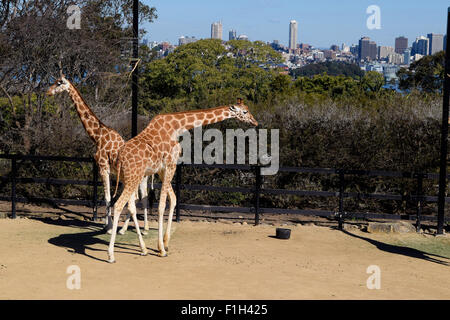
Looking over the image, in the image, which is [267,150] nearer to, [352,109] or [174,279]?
[352,109]

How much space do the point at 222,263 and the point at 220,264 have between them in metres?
0.08

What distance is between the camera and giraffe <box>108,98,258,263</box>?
31.4 feet

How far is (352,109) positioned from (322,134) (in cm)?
181

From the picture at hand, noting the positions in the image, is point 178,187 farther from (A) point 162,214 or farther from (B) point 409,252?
(B) point 409,252

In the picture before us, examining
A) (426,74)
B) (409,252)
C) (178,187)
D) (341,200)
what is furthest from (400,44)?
(409,252)

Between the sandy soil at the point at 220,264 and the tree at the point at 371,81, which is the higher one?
the tree at the point at 371,81

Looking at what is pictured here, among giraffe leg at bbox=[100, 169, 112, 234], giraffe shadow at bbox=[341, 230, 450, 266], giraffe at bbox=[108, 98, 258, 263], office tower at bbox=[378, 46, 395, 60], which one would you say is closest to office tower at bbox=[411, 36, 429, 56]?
office tower at bbox=[378, 46, 395, 60]

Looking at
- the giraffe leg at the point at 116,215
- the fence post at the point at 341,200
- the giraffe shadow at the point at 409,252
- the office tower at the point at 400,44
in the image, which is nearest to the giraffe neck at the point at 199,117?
the giraffe leg at the point at 116,215

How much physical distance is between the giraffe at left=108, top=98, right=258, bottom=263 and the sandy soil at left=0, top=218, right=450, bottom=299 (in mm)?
749

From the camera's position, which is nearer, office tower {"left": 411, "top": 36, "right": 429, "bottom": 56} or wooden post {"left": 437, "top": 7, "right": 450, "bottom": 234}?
wooden post {"left": 437, "top": 7, "right": 450, "bottom": 234}

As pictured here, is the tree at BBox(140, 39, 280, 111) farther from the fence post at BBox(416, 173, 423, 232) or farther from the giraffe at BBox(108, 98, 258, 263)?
the giraffe at BBox(108, 98, 258, 263)

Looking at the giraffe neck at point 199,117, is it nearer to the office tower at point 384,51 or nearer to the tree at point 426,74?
the tree at point 426,74

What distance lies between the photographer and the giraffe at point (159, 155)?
959cm

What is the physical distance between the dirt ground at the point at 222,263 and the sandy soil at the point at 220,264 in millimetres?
15
